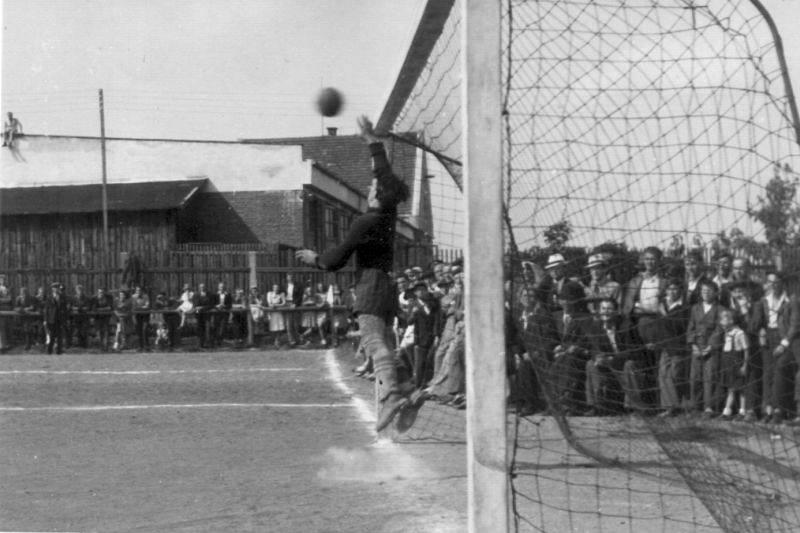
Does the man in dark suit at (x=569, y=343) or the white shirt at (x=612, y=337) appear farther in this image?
the white shirt at (x=612, y=337)

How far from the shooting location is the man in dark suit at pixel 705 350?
21.6ft

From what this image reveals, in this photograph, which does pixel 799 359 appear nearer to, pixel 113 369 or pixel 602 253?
pixel 602 253

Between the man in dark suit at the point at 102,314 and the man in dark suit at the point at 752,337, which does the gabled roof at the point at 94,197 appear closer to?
the man in dark suit at the point at 102,314

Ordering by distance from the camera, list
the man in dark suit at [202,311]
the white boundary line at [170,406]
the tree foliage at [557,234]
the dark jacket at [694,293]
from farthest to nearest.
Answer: the man in dark suit at [202,311], the white boundary line at [170,406], the dark jacket at [694,293], the tree foliage at [557,234]

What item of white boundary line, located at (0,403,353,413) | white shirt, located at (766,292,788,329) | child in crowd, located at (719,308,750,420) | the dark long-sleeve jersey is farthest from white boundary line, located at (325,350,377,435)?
white shirt, located at (766,292,788,329)

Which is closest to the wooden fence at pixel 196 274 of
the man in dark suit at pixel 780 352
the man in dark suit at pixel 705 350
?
the man in dark suit at pixel 705 350

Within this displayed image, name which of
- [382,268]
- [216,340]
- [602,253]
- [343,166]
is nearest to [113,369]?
[216,340]

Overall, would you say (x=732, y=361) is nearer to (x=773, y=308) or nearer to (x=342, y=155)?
(x=773, y=308)

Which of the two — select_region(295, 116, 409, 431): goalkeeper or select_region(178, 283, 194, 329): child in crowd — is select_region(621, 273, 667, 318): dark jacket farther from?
select_region(178, 283, 194, 329): child in crowd

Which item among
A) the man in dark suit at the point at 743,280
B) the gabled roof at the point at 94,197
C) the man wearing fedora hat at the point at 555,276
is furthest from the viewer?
the gabled roof at the point at 94,197

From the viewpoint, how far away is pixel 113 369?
20125mm

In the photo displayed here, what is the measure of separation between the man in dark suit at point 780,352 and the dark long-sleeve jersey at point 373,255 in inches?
103

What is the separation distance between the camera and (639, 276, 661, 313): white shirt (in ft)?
18.9

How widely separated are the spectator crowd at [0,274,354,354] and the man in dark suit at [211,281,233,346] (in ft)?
0.09
